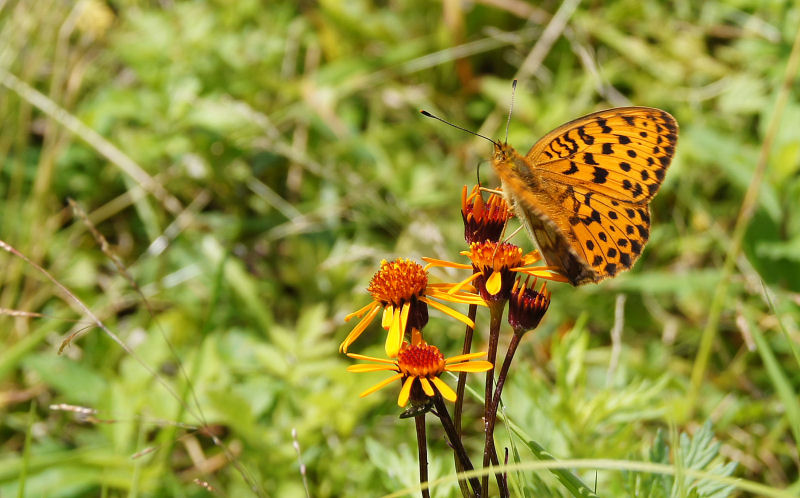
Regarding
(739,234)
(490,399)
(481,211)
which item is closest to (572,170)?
(481,211)

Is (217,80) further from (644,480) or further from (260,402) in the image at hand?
(644,480)

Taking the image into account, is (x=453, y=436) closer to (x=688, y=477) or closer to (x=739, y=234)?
(x=688, y=477)

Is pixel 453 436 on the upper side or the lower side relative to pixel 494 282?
lower

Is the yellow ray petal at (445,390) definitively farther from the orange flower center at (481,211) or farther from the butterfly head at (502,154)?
the butterfly head at (502,154)

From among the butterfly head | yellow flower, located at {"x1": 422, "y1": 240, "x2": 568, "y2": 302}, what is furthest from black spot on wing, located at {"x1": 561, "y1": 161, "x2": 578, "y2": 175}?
yellow flower, located at {"x1": 422, "y1": 240, "x2": 568, "y2": 302}

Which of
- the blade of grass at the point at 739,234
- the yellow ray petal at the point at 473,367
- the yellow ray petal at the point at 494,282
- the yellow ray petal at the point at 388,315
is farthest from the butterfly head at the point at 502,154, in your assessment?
the blade of grass at the point at 739,234
